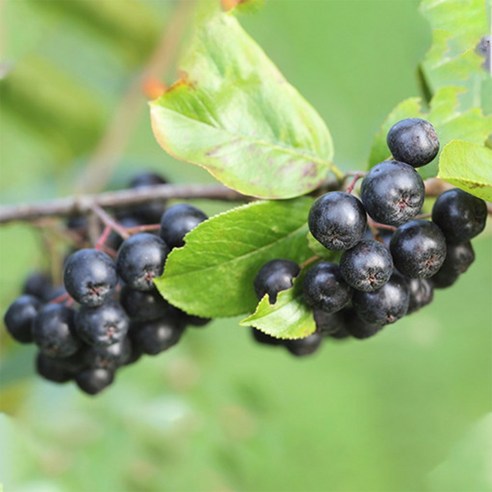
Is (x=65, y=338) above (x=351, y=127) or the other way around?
the other way around

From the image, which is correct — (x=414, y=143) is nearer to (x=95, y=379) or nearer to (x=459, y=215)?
(x=459, y=215)

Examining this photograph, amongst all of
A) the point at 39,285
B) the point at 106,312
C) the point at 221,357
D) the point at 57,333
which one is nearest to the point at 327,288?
the point at 106,312

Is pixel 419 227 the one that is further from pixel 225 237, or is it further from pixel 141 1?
pixel 141 1

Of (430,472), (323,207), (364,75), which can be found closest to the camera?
(323,207)

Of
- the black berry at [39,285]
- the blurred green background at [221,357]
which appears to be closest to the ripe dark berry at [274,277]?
the black berry at [39,285]

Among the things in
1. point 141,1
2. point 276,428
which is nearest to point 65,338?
point 276,428

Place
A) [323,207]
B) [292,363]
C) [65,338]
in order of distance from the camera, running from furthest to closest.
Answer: [292,363], [65,338], [323,207]
